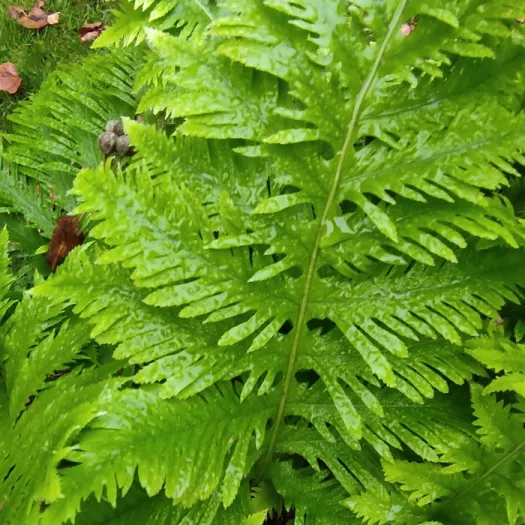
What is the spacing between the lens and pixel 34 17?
279 cm

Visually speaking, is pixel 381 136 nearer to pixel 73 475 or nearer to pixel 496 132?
pixel 496 132

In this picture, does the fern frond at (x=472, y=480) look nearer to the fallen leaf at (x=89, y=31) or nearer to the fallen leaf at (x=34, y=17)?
the fallen leaf at (x=89, y=31)

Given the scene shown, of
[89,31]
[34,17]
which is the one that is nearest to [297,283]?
[89,31]

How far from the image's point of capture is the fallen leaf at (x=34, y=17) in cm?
276

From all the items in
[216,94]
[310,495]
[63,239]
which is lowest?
[310,495]

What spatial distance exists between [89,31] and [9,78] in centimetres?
47

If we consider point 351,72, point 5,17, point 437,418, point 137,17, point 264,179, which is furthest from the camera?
point 5,17

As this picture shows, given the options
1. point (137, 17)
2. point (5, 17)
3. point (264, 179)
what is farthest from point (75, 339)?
point (5, 17)

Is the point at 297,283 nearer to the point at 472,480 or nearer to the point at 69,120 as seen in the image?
the point at 472,480

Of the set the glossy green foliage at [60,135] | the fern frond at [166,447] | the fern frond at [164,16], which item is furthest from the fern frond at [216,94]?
the glossy green foliage at [60,135]

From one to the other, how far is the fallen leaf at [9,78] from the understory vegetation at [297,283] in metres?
1.49

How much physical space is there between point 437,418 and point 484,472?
142mm

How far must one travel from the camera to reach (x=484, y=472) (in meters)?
1.07

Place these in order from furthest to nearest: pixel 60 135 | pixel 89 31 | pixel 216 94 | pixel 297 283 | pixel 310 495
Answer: pixel 89 31 < pixel 60 135 < pixel 310 495 < pixel 297 283 < pixel 216 94
